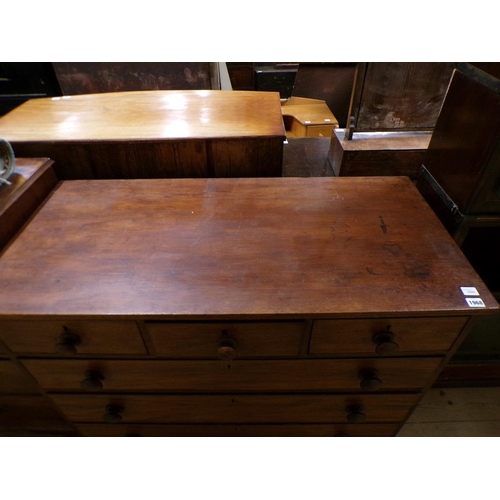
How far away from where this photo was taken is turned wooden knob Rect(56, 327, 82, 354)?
819 mm

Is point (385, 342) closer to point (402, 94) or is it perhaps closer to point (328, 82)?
point (402, 94)

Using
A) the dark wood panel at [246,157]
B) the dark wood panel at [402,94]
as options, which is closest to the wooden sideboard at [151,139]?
the dark wood panel at [246,157]

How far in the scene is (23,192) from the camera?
991 mm

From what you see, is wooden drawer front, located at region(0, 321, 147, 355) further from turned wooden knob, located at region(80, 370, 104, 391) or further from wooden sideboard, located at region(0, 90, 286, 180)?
wooden sideboard, located at region(0, 90, 286, 180)

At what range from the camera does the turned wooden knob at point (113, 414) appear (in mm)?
1058

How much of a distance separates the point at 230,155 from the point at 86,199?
543 millimetres

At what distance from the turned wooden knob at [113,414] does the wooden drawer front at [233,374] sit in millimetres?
98

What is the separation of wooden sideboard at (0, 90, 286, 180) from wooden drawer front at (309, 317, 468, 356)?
0.70 meters

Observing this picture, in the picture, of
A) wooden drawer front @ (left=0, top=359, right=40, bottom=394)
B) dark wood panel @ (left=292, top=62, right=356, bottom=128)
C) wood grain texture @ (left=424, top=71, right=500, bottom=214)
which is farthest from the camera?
dark wood panel @ (left=292, top=62, right=356, bottom=128)

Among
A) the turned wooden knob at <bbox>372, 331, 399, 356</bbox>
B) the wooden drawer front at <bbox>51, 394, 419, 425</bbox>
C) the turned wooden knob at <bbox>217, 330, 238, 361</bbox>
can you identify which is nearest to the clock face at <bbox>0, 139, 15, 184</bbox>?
the wooden drawer front at <bbox>51, 394, 419, 425</bbox>

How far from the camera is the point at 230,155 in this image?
1214 millimetres

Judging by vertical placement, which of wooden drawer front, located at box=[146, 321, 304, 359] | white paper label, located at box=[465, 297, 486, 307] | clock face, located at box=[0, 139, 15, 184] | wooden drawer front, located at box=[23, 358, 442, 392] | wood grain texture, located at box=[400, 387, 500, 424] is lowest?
wood grain texture, located at box=[400, 387, 500, 424]

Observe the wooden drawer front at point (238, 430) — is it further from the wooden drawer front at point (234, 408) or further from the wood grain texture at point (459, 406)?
the wood grain texture at point (459, 406)

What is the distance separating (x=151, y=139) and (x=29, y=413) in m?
1.19
